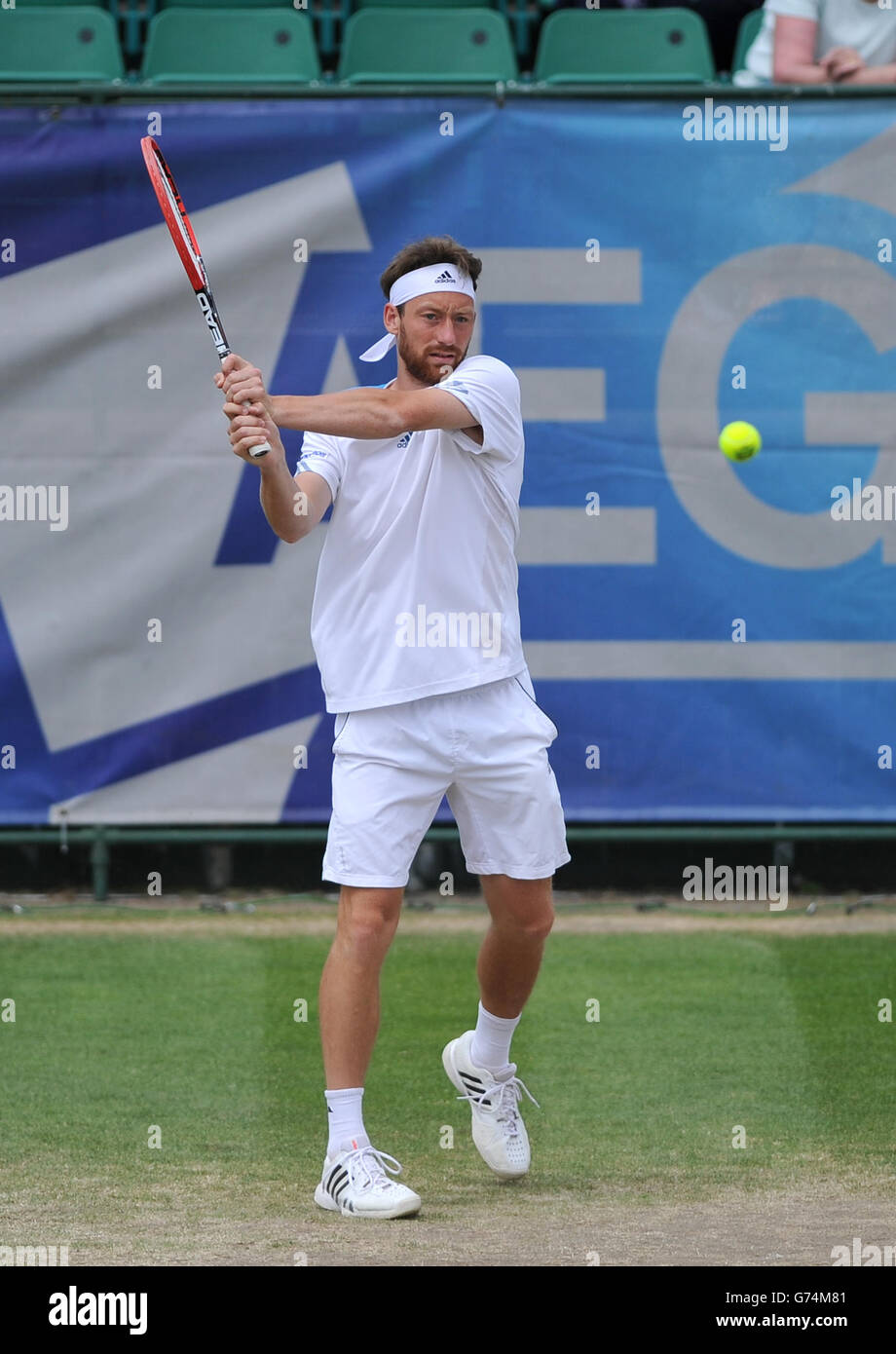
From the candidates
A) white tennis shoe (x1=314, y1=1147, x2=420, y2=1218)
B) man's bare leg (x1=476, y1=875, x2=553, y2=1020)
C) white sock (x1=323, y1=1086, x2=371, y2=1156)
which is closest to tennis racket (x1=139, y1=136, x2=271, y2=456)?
man's bare leg (x1=476, y1=875, x2=553, y2=1020)

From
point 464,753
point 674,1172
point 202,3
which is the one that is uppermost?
point 202,3

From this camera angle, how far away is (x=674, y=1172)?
404cm

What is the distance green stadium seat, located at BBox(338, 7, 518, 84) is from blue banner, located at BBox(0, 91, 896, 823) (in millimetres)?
1231

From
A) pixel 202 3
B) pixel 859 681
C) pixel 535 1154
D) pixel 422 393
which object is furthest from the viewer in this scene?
pixel 202 3

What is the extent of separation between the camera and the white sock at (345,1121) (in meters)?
3.81

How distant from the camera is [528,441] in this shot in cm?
688

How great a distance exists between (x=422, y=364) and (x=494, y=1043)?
1.57m

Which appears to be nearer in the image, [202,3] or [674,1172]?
[674,1172]

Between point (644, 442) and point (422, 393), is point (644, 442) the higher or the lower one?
the higher one

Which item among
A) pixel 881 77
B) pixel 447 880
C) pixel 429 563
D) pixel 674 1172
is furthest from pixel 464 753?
pixel 881 77

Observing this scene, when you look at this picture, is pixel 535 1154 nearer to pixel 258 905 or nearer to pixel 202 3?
pixel 258 905

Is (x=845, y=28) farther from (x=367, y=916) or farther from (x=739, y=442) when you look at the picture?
(x=367, y=916)

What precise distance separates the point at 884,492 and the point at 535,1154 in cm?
347

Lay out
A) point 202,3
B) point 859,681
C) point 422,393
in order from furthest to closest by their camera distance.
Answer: point 202,3 < point 859,681 < point 422,393
